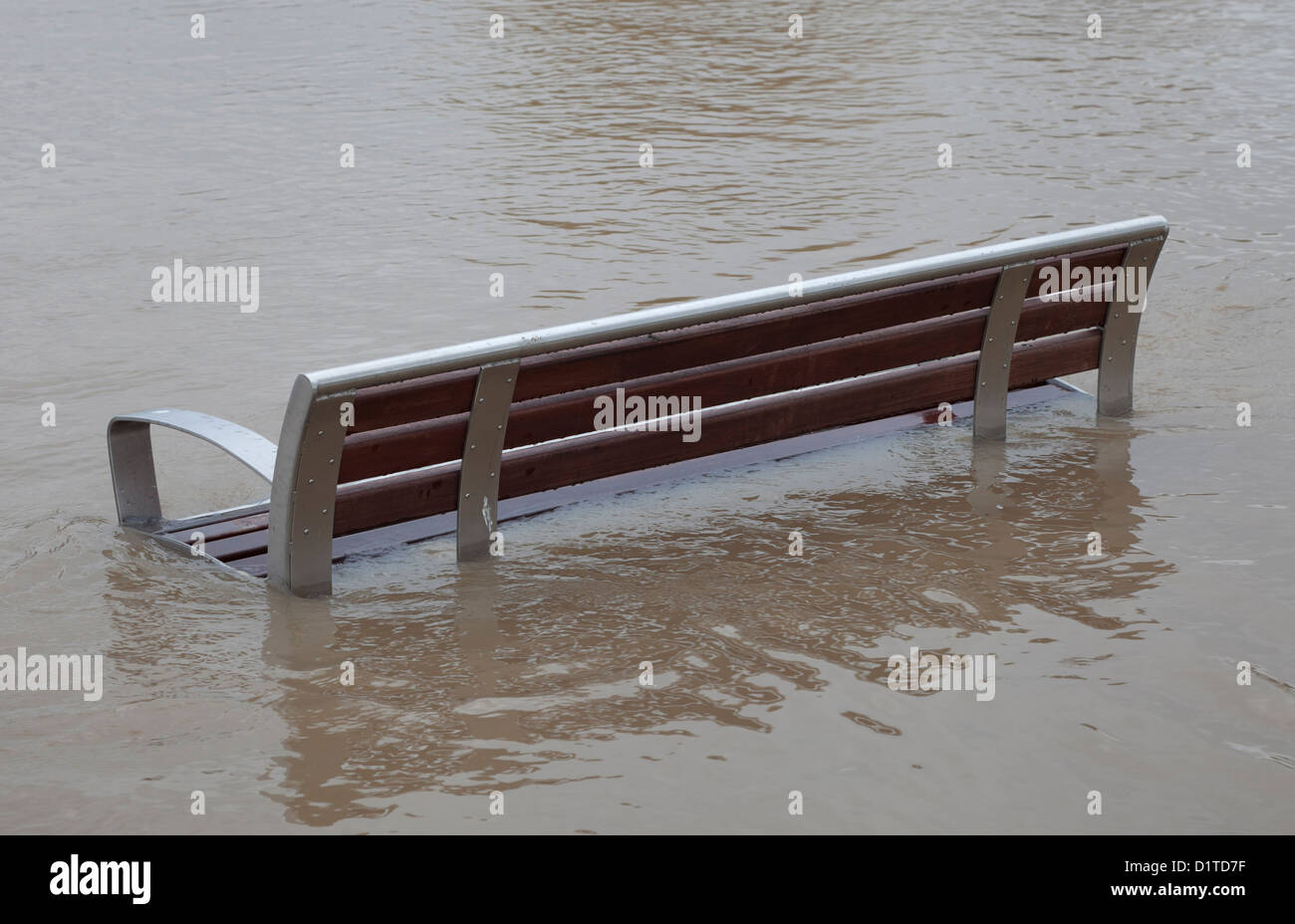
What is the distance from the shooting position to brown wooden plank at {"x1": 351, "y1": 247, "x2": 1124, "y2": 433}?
444cm

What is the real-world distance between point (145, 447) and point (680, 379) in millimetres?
1858

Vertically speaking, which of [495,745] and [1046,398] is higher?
[1046,398]

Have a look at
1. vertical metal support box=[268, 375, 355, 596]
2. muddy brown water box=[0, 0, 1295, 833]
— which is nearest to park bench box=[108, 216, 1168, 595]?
vertical metal support box=[268, 375, 355, 596]

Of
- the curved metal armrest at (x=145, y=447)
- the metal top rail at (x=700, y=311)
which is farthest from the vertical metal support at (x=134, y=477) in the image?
the metal top rail at (x=700, y=311)

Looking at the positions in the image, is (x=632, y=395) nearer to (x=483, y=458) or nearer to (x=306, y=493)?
(x=483, y=458)

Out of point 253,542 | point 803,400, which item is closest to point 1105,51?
point 803,400

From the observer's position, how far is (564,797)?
143 inches

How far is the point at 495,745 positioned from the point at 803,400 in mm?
2020

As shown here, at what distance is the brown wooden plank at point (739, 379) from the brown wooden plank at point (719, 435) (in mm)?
81

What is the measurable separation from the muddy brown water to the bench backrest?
280 millimetres

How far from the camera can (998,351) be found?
5809 millimetres

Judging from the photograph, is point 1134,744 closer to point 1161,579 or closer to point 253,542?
point 1161,579

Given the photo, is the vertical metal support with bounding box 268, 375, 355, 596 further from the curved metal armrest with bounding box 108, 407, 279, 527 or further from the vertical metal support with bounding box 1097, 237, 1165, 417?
the vertical metal support with bounding box 1097, 237, 1165, 417

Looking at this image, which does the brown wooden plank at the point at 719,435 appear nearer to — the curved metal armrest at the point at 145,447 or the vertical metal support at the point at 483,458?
the vertical metal support at the point at 483,458
